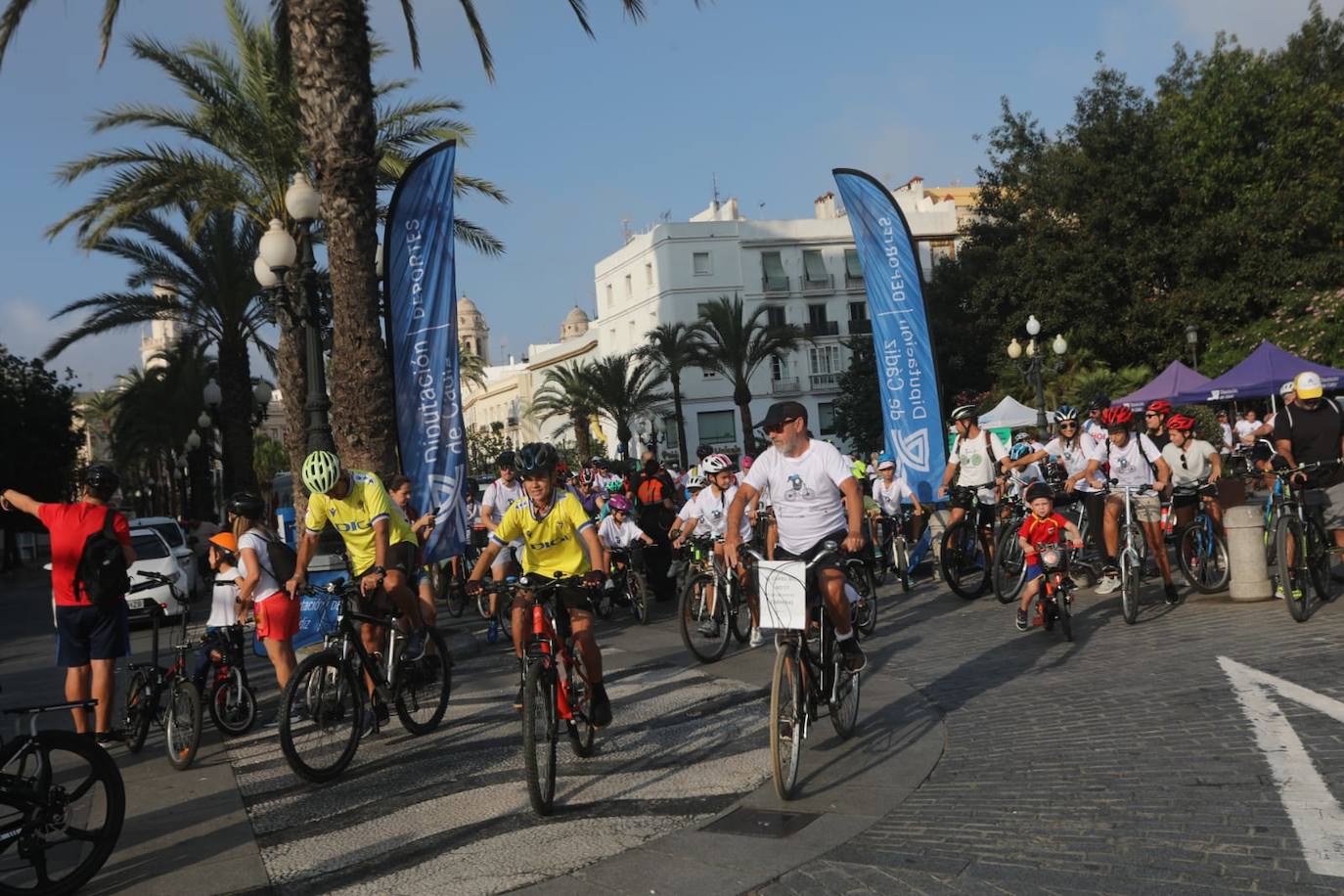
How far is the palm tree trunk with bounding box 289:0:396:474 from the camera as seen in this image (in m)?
12.8

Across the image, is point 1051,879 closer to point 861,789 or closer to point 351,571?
point 861,789

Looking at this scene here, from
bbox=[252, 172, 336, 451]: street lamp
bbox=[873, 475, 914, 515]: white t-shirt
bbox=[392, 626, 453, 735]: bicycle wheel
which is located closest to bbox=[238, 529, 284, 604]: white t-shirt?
bbox=[392, 626, 453, 735]: bicycle wheel

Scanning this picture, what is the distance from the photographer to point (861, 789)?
19.0 feet

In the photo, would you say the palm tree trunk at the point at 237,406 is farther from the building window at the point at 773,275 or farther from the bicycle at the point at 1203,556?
the building window at the point at 773,275

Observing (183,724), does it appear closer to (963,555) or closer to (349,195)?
(349,195)

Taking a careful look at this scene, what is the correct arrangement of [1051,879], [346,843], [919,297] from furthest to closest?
[919,297] < [346,843] < [1051,879]

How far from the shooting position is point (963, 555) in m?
12.9

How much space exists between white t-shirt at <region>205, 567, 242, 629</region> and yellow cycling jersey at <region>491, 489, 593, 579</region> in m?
2.74

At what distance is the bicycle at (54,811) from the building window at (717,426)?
211 feet

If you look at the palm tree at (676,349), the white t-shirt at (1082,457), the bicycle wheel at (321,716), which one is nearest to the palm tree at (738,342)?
the palm tree at (676,349)

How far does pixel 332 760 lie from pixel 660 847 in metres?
2.58

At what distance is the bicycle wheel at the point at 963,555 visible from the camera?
41.5 ft

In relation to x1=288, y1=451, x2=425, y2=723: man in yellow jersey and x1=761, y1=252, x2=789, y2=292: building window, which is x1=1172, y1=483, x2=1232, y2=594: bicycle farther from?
x1=761, y1=252, x2=789, y2=292: building window

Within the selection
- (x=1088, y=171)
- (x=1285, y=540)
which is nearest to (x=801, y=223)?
(x=1088, y=171)
